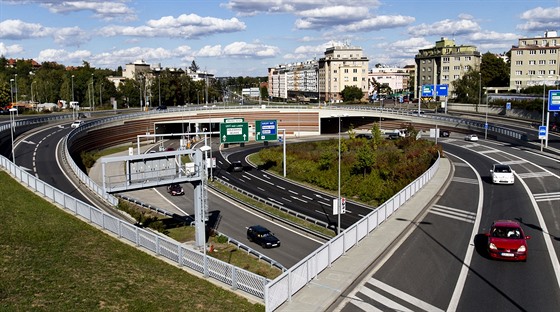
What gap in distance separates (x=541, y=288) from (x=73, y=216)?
23.1 metres

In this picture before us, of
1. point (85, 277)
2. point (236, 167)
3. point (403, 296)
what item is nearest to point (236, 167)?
point (236, 167)

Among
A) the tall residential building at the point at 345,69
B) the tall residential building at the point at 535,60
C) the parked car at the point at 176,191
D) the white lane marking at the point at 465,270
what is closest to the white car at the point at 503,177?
the white lane marking at the point at 465,270

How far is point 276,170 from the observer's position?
71312 millimetres

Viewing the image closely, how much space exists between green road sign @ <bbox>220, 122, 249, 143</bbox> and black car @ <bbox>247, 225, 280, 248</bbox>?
24.7 m

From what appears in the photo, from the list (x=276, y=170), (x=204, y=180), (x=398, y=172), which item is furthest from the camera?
(x=276, y=170)

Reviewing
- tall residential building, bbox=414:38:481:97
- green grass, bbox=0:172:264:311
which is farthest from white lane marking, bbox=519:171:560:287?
tall residential building, bbox=414:38:481:97

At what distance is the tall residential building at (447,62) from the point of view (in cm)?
14688

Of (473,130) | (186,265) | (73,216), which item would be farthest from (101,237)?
(473,130)

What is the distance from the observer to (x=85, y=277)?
19188mm

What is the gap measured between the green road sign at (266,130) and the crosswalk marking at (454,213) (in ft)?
128

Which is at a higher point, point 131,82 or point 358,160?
point 131,82

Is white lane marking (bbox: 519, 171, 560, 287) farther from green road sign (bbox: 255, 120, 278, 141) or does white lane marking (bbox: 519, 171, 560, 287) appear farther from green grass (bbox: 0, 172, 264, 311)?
green road sign (bbox: 255, 120, 278, 141)

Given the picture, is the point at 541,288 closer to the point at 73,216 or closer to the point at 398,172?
the point at 73,216

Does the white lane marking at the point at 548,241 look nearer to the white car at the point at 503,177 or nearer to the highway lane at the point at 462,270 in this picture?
the highway lane at the point at 462,270
